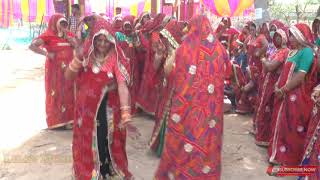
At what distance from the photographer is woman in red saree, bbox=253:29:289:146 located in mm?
4758

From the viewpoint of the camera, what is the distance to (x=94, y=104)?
3496 millimetres

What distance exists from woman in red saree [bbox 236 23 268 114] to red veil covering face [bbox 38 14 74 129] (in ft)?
9.66

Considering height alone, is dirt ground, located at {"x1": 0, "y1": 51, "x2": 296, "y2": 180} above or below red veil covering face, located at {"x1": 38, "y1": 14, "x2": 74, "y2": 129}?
below

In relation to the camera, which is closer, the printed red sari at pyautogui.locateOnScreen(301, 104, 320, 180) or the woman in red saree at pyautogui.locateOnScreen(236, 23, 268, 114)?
the printed red sari at pyautogui.locateOnScreen(301, 104, 320, 180)

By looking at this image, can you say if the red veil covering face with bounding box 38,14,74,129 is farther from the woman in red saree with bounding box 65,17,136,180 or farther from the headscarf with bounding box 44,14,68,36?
the woman in red saree with bounding box 65,17,136,180

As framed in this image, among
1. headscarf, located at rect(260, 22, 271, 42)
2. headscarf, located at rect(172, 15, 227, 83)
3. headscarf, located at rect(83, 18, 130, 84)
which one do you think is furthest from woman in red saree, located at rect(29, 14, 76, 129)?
headscarf, located at rect(260, 22, 271, 42)

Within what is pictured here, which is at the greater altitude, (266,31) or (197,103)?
(266,31)

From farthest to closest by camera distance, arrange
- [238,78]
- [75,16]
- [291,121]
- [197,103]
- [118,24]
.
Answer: [238,78] < [118,24] < [75,16] < [291,121] < [197,103]

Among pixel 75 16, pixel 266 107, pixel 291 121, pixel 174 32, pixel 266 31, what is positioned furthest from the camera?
pixel 75 16

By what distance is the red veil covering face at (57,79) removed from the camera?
5445mm

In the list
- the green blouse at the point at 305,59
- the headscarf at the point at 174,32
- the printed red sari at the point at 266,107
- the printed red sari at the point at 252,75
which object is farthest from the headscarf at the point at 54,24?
the green blouse at the point at 305,59

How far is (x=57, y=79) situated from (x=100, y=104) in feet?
7.68

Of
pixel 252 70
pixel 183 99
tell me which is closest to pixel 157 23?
pixel 252 70

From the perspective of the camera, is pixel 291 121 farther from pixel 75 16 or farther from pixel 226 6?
pixel 226 6
